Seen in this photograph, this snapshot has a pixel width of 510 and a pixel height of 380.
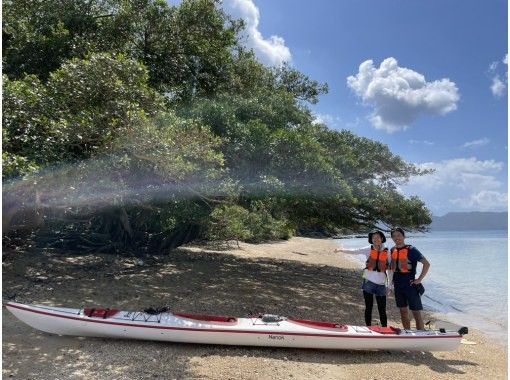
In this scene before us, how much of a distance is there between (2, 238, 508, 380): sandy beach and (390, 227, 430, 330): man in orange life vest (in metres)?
0.82

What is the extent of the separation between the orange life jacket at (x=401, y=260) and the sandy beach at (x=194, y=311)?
4.27 feet

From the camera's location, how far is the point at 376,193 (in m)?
11.5

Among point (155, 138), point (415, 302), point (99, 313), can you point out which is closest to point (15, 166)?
point (155, 138)

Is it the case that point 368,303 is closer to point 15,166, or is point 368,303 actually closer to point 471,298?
point 15,166

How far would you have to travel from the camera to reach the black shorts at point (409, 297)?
6469 mm

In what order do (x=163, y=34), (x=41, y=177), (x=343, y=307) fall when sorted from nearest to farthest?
(x=41, y=177)
(x=343, y=307)
(x=163, y=34)

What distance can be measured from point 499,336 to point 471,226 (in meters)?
195

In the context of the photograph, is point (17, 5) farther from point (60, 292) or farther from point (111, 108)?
point (60, 292)

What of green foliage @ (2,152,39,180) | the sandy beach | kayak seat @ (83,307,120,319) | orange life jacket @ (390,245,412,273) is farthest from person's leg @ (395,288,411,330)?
green foliage @ (2,152,39,180)

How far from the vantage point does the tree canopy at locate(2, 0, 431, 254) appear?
6.67m

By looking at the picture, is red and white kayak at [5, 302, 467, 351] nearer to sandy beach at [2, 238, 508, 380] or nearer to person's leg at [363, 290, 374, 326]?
sandy beach at [2, 238, 508, 380]

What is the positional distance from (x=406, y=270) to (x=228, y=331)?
286 cm

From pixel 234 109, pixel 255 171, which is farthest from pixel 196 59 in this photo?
pixel 255 171

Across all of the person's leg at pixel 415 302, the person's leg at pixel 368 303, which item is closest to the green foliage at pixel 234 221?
the person's leg at pixel 368 303
